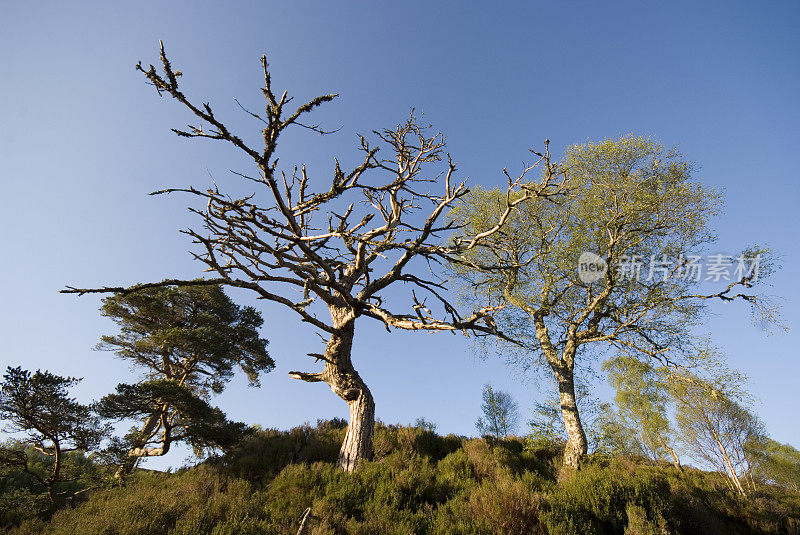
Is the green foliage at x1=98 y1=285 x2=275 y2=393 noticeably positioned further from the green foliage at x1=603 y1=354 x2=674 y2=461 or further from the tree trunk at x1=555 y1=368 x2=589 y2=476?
the green foliage at x1=603 y1=354 x2=674 y2=461

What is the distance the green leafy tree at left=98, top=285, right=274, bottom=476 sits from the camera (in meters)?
11.1

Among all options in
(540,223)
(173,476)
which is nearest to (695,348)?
(540,223)

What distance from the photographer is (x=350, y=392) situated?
802 centimetres

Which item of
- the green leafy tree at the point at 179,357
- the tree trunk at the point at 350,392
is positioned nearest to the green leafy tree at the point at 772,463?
the tree trunk at the point at 350,392

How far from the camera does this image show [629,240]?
40.9ft

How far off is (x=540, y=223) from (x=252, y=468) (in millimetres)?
13527

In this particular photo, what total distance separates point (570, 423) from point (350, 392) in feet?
24.8

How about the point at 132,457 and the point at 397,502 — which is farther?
the point at 132,457

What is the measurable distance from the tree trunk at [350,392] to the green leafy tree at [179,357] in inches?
227

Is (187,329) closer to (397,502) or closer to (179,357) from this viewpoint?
(179,357)

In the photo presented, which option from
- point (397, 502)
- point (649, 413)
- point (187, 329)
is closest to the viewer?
point (397, 502)

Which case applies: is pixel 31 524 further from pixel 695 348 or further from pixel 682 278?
pixel 682 278

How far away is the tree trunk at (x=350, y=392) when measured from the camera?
7637 mm

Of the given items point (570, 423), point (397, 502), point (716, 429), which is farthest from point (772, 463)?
point (397, 502)
